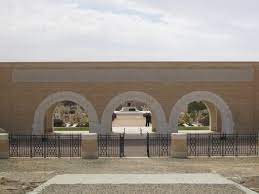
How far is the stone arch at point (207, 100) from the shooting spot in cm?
2914

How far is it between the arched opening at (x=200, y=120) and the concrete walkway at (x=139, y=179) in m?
18.7

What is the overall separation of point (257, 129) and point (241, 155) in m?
9.57

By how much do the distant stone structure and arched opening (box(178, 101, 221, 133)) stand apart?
3.49 m

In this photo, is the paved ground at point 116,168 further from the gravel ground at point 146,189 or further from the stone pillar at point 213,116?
the stone pillar at point 213,116

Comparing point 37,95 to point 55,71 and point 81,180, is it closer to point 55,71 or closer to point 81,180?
point 55,71

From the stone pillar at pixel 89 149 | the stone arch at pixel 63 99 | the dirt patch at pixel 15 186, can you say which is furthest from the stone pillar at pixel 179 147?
the stone arch at pixel 63 99

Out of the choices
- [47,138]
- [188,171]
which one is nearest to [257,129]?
[47,138]

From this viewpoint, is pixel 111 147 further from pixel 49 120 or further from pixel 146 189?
pixel 146 189

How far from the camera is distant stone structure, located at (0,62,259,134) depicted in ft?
95.6

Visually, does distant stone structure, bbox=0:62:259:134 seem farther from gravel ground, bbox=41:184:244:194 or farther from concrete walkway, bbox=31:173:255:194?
gravel ground, bbox=41:184:244:194

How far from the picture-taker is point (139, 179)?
1362 centimetres

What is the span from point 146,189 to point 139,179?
1.59m

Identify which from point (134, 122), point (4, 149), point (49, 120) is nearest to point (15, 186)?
point (4, 149)

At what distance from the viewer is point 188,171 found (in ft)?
50.8
